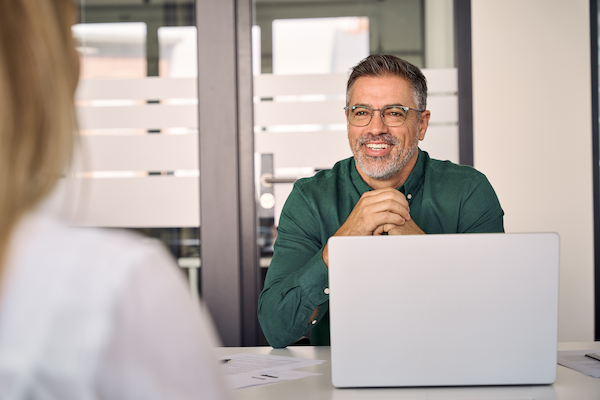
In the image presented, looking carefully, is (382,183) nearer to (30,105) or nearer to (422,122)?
(422,122)

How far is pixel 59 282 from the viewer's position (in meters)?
0.33

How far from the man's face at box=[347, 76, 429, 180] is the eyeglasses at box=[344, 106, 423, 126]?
0.04 feet

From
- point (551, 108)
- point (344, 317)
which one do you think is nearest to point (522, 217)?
point (551, 108)

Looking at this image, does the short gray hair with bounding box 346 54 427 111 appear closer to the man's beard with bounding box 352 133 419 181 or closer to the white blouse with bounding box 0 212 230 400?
the man's beard with bounding box 352 133 419 181

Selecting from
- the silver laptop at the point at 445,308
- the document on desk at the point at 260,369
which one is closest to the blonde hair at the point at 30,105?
the silver laptop at the point at 445,308

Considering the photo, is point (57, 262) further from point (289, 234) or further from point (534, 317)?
point (289, 234)

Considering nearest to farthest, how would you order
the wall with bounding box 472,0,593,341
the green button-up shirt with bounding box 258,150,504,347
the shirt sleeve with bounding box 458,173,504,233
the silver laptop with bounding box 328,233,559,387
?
1. the silver laptop with bounding box 328,233,559,387
2. the green button-up shirt with bounding box 258,150,504,347
3. the shirt sleeve with bounding box 458,173,504,233
4. the wall with bounding box 472,0,593,341

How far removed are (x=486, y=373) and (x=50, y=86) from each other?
0.86 metres

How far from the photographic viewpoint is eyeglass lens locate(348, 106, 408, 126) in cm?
180

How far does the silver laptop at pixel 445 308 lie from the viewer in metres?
0.92

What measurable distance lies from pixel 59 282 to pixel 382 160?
1.54 meters

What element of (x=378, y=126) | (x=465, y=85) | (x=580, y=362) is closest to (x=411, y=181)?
(x=378, y=126)

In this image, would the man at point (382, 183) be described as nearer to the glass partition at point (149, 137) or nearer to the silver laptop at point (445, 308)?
the silver laptop at point (445, 308)

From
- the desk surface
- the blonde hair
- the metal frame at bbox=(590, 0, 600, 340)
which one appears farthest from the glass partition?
the blonde hair
